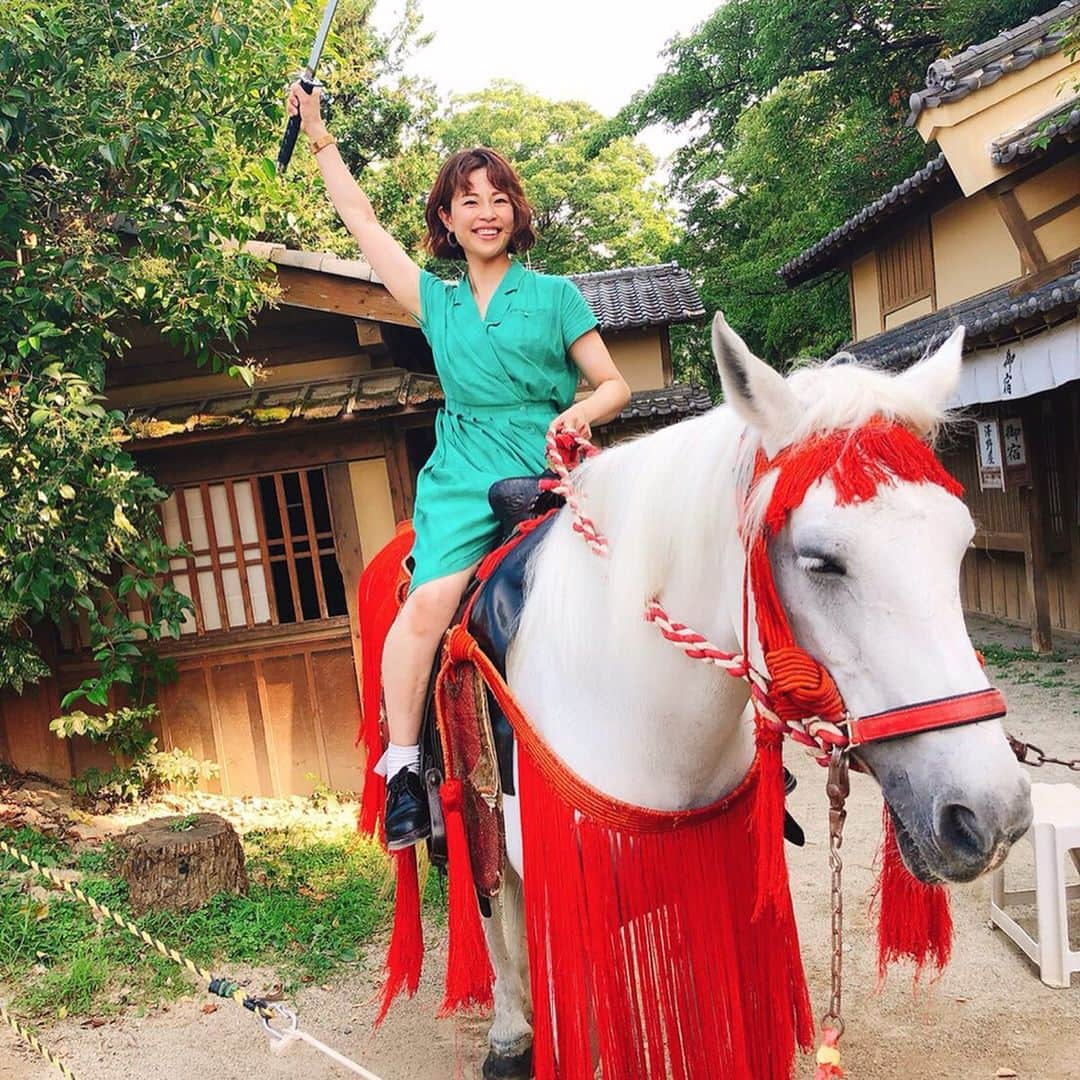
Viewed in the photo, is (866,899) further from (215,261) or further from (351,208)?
(215,261)

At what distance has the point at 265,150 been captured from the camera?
5.69 m

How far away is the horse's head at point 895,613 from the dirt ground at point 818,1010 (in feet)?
7.48

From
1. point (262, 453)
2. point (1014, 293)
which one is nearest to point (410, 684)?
point (262, 453)

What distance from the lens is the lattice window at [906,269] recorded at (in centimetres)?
1273

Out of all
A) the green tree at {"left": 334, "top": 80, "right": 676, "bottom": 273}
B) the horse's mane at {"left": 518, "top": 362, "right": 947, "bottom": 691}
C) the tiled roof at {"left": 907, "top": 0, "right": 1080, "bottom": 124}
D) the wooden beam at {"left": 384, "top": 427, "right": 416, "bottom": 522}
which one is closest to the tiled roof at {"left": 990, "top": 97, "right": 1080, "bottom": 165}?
the tiled roof at {"left": 907, "top": 0, "right": 1080, "bottom": 124}

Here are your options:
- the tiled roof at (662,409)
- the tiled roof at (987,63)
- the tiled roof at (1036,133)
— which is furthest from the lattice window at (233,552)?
the tiled roof at (987,63)

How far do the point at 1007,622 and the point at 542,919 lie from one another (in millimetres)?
11107

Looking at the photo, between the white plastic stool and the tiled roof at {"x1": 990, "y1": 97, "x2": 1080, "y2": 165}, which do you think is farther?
the tiled roof at {"x1": 990, "y1": 97, "x2": 1080, "y2": 165}

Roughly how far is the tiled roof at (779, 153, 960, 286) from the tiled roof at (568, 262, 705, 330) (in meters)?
2.12

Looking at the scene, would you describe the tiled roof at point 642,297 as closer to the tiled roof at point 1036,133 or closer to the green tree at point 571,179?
the tiled roof at point 1036,133

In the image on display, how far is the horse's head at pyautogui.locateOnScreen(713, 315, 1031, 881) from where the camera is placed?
4.37 ft

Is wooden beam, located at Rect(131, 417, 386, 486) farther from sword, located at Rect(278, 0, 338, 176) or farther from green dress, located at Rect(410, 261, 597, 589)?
green dress, located at Rect(410, 261, 597, 589)

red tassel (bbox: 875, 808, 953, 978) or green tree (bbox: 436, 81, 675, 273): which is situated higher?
green tree (bbox: 436, 81, 675, 273)

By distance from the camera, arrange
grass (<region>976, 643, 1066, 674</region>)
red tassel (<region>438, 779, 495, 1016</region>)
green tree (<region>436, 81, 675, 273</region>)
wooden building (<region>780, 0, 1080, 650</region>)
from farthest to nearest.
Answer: green tree (<region>436, 81, 675, 273</region>) < grass (<region>976, 643, 1066, 674</region>) < wooden building (<region>780, 0, 1080, 650</region>) < red tassel (<region>438, 779, 495, 1016</region>)
